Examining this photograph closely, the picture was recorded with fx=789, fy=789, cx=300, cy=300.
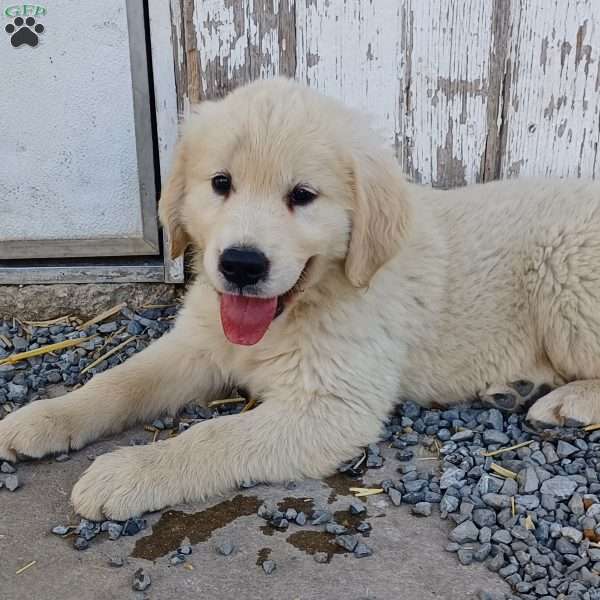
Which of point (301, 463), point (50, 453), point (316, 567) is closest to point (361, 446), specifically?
point (301, 463)

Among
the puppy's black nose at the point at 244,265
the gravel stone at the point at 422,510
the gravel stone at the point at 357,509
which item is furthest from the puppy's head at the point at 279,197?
the gravel stone at the point at 422,510

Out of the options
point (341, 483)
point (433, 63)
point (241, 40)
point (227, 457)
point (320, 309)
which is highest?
point (241, 40)

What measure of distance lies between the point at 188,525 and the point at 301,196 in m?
1.05

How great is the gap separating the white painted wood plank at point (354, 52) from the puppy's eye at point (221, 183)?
1166mm

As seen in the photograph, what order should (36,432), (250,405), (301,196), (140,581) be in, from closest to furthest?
(140,581) < (301,196) < (36,432) < (250,405)

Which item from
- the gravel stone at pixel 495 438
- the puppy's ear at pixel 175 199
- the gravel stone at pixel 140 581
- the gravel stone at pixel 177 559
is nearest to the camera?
the gravel stone at pixel 140 581

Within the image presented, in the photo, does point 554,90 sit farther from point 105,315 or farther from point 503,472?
point 105,315

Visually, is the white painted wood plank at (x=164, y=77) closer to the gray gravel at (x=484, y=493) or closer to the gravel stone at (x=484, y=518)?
the gray gravel at (x=484, y=493)

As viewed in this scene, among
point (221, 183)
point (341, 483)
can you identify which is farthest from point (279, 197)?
point (341, 483)

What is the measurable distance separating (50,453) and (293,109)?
138 centimetres

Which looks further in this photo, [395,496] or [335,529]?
[395,496]

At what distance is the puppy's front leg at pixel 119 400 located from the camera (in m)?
2.57

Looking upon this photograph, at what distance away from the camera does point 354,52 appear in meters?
3.53

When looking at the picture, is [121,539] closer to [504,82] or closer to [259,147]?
[259,147]
